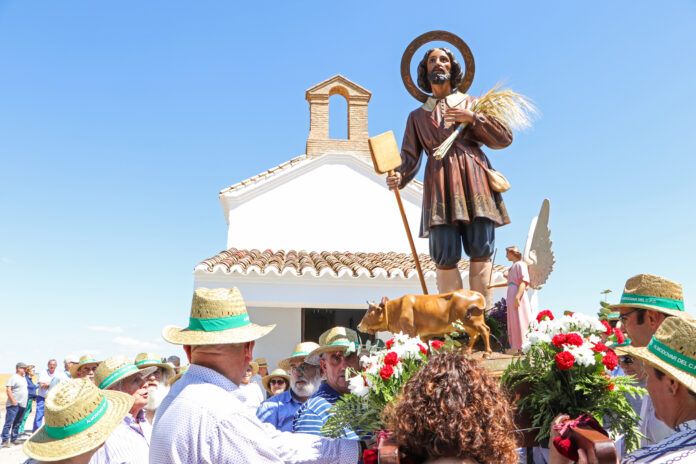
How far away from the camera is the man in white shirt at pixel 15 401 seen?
42.4ft

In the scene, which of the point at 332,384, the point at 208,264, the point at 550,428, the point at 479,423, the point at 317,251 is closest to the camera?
the point at 479,423

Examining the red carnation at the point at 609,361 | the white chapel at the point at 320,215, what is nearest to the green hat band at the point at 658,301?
the red carnation at the point at 609,361

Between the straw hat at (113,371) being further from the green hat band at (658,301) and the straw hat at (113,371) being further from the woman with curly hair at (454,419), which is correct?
the green hat band at (658,301)

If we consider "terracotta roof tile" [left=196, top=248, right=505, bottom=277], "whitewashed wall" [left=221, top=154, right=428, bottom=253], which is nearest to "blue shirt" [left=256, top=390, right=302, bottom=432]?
"terracotta roof tile" [left=196, top=248, right=505, bottom=277]

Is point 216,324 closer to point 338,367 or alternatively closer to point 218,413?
point 218,413

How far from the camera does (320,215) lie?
15.2 metres

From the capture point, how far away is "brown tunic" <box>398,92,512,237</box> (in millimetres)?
4246

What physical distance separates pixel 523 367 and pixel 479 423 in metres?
1.11

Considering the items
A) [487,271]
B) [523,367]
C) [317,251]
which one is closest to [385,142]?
[487,271]

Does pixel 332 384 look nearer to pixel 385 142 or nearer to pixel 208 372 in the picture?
pixel 208 372

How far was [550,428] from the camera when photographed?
97.6 inches

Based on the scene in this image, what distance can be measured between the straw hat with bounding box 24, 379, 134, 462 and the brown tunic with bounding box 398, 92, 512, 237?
2584 millimetres

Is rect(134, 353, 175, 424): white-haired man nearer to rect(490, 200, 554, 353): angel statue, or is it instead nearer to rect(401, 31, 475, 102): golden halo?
rect(490, 200, 554, 353): angel statue

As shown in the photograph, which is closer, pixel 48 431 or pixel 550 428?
pixel 550 428
